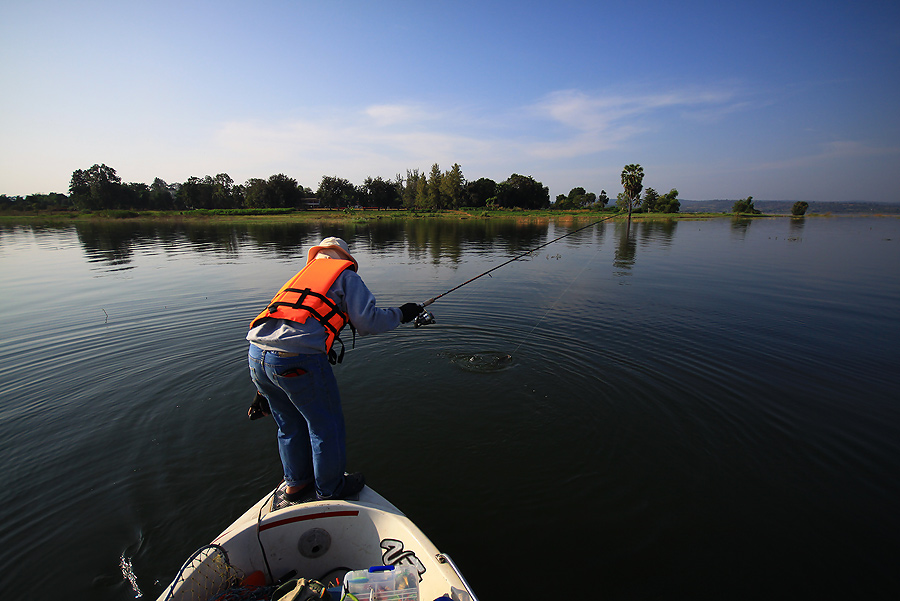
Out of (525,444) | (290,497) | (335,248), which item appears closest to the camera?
(290,497)

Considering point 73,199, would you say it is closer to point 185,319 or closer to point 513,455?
point 185,319

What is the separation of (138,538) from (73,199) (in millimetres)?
143056

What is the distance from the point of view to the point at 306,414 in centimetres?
369

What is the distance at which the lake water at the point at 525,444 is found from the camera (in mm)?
4016

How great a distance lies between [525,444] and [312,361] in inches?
149

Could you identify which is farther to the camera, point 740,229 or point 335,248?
point 740,229

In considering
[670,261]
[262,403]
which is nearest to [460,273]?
[670,261]

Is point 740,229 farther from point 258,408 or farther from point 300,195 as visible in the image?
point 300,195

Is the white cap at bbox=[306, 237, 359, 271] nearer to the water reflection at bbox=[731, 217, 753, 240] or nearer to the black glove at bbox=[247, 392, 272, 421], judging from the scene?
the black glove at bbox=[247, 392, 272, 421]

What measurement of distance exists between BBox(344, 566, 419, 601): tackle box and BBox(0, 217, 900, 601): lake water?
3.89ft

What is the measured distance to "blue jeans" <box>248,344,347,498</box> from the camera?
3.54 m

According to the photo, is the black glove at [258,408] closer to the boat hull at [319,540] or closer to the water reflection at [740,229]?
the boat hull at [319,540]

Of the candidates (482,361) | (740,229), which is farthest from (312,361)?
(740,229)

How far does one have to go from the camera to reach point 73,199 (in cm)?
10269
